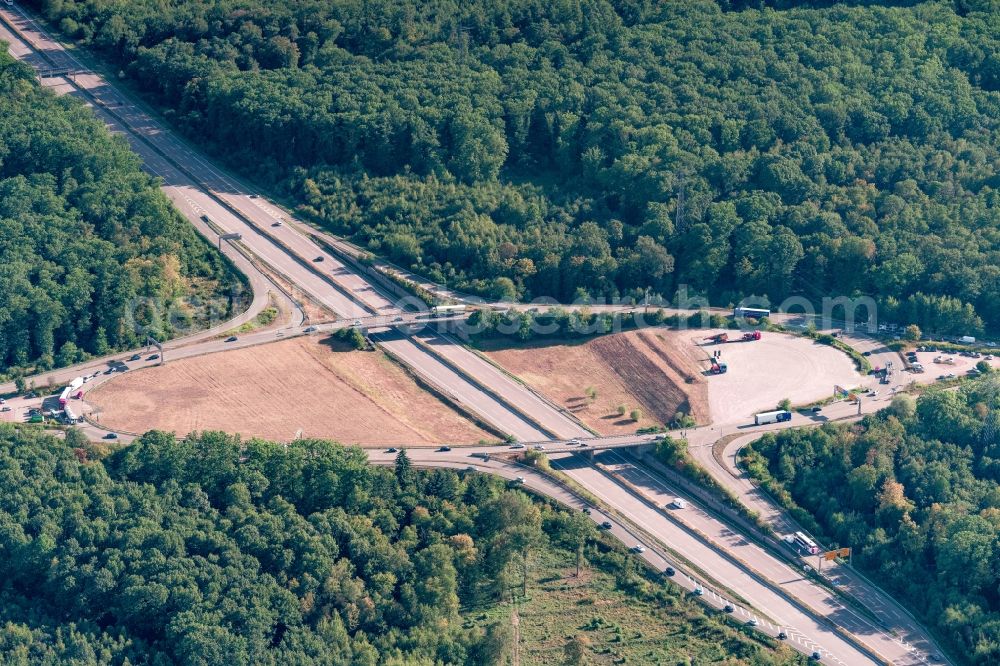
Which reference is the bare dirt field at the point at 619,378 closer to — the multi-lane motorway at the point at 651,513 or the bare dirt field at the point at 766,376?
the bare dirt field at the point at 766,376

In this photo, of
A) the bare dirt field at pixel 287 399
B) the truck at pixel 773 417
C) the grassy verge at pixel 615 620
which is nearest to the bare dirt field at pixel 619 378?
the truck at pixel 773 417

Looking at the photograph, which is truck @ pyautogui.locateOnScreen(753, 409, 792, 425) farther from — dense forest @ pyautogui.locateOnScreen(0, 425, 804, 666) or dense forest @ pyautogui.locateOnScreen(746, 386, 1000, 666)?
dense forest @ pyautogui.locateOnScreen(0, 425, 804, 666)

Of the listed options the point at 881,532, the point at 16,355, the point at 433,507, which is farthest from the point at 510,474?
the point at 16,355

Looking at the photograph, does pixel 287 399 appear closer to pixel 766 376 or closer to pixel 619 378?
pixel 619 378

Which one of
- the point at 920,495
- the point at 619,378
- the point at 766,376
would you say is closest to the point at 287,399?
the point at 619,378

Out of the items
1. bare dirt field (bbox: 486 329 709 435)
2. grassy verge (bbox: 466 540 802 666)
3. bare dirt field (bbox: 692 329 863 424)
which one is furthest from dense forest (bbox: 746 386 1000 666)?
grassy verge (bbox: 466 540 802 666)

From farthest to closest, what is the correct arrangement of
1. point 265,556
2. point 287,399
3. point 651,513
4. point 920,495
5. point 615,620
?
point 287,399 → point 651,513 → point 920,495 → point 615,620 → point 265,556

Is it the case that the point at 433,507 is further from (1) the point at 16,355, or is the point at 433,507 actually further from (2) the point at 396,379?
(1) the point at 16,355
